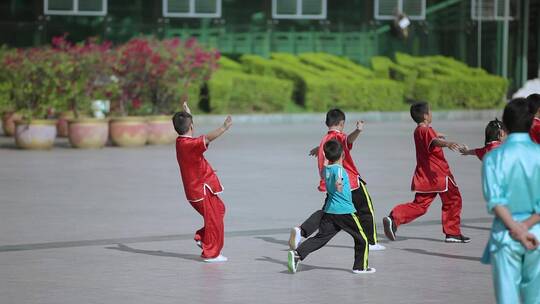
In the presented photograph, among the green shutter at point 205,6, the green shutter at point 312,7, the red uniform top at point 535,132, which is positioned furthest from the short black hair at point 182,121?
the green shutter at point 312,7

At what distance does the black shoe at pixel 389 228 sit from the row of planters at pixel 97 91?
37.2 ft

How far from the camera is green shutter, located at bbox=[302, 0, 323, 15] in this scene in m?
35.2

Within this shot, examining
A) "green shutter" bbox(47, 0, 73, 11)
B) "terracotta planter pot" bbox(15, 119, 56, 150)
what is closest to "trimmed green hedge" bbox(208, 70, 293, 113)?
"green shutter" bbox(47, 0, 73, 11)

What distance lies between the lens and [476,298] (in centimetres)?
902

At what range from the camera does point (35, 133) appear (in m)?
22.1

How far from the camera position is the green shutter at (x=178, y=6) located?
3384 cm

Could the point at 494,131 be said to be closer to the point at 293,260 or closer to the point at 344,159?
the point at 344,159

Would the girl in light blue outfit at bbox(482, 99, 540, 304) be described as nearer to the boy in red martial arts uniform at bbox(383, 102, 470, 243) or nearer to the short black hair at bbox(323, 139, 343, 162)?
the short black hair at bbox(323, 139, 343, 162)

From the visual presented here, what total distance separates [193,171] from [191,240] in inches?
55.7

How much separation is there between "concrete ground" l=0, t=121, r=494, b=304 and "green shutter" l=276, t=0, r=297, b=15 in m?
14.3

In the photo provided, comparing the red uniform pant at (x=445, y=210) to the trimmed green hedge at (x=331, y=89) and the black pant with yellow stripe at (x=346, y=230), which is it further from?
the trimmed green hedge at (x=331, y=89)

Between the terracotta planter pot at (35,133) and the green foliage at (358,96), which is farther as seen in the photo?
the green foliage at (358,96)

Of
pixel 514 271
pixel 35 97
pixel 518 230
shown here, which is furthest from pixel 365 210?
pixel 35 97

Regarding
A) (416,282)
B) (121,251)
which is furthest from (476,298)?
(121,251)
